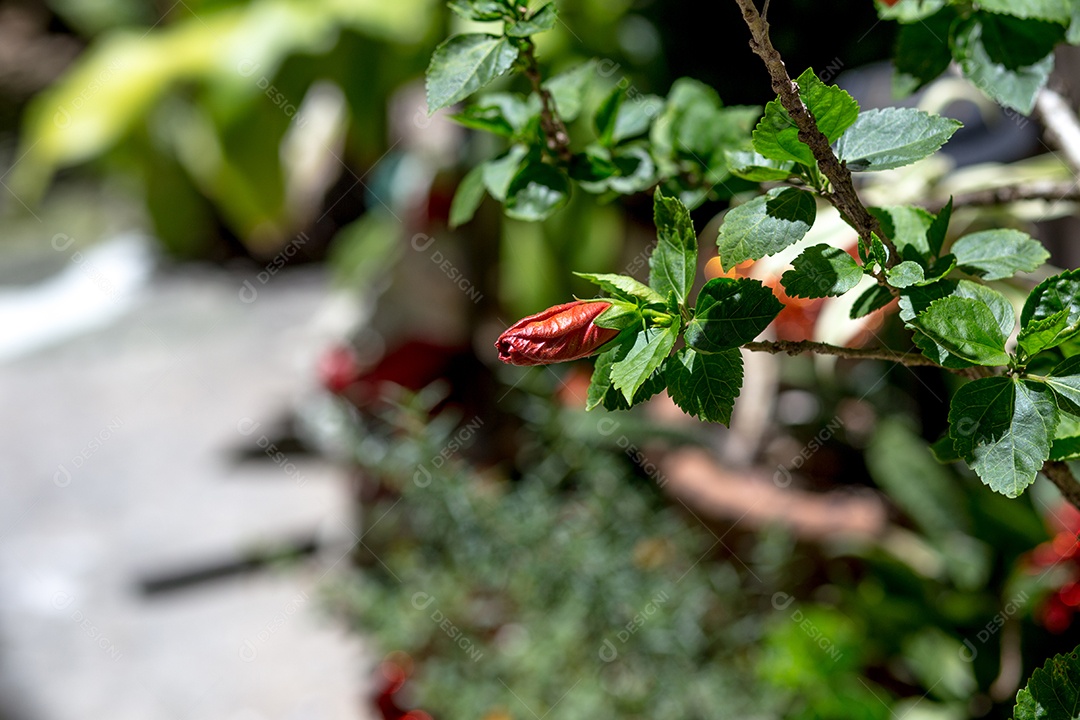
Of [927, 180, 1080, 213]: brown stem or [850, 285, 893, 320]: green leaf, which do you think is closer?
[850, 285, 893, 320]: green leaf

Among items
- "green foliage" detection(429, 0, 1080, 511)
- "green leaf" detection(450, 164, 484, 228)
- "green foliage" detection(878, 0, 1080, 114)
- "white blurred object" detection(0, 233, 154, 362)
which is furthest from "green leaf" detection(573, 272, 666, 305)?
"white blurred object" detection(0, 233, 154, 362)

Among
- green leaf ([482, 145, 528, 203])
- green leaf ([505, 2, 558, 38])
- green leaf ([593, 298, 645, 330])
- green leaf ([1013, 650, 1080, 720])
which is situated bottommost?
green leaf ([1013, 650, 1080, 720])

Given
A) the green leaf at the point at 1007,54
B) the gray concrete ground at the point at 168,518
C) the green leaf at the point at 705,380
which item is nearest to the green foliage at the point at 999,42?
the green leaf at the point at 1007,54

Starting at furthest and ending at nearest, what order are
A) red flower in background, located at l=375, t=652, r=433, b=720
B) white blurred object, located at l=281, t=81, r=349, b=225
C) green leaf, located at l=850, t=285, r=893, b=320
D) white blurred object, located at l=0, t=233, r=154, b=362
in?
1. white blurred object, located at l=0, t=233, r=154, b=362
2. white blurred object, located at l=281, t=81, r=349, b=225
3. red flower in background, located at l=375, t=652, r=433, b=720
4. green leaf, located at l=850, t=285, r=893, b=320

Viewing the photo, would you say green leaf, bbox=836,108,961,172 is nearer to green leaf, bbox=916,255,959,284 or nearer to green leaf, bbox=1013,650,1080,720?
green leaf, bbox=916,255,959,284

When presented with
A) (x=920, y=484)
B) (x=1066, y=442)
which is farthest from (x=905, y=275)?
(x=920, y=484)

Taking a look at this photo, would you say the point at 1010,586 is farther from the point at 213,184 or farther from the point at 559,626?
the point at 213,184

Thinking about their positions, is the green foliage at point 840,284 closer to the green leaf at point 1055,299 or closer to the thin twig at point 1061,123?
the green leaf at point 1055,299

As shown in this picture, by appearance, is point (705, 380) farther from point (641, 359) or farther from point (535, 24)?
point (535, 24)
